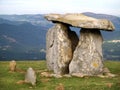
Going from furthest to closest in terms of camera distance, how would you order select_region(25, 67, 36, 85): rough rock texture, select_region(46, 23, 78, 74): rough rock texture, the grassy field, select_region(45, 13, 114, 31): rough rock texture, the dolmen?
1. select_region(46, 23, 78, 74): rough rock texture
2. the dolmen
3. select_region(45, 13, 114, 31): rough rock texture
4. select_region(25, 67, 36, 85): rough rock texture
5. the grassy field

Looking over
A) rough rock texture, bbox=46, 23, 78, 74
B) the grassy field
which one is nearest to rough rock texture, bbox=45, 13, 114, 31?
rough rock texture, bbox=46, 23, 78, 74

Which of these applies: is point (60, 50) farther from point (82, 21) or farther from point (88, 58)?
point (82, 21)

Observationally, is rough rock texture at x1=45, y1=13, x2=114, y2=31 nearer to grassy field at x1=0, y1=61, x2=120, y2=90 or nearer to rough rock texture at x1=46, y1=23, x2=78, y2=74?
rough rock texture at x1=46, y1=23, x2=78, y2=74

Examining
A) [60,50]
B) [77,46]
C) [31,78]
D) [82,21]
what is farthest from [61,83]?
[82,21]

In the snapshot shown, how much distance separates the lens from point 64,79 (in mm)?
42031

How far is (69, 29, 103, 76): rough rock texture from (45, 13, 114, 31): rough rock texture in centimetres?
233

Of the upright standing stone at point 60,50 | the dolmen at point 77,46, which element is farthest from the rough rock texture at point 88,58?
the upright standing stone at point 60,50

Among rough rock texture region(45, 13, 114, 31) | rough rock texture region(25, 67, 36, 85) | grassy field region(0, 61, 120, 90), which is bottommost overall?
grassy field region(0, 61, 120, 90)

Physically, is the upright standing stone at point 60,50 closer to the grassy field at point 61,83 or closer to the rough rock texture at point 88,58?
the rough rock texture at point 88,58

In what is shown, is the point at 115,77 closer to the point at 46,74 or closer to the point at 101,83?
the point at 101,83

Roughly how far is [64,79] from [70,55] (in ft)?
20.5

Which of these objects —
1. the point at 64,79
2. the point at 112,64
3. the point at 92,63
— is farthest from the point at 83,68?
the point at 112,64

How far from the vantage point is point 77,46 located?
46.7m

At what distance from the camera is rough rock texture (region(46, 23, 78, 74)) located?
46469mm
